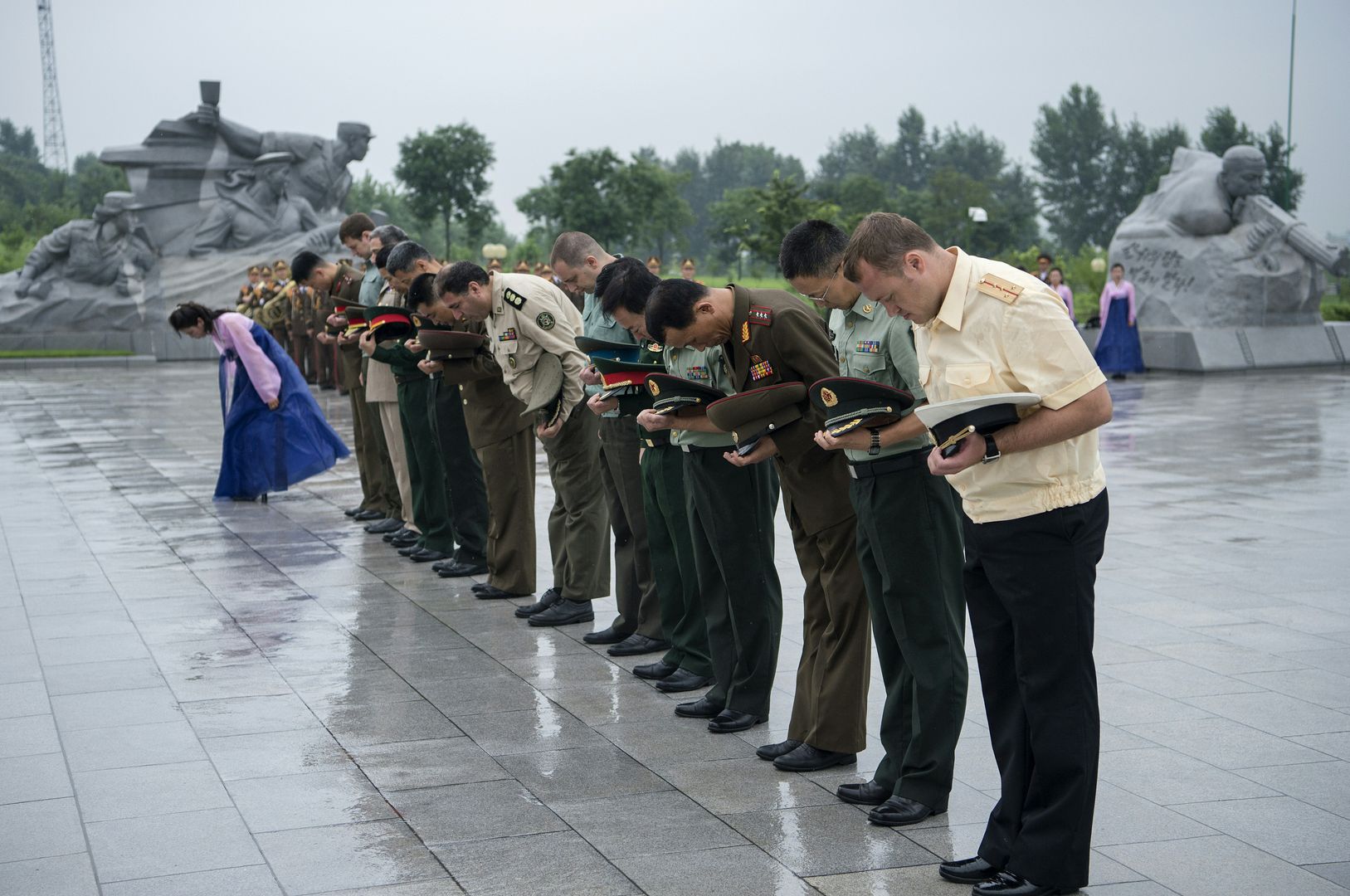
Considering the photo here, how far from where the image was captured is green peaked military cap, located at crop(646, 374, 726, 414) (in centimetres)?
521

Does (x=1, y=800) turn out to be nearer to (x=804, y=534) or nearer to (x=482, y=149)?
(x=804, y=534)

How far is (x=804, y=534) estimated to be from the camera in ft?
16.2

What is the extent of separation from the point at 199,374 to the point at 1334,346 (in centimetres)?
2073

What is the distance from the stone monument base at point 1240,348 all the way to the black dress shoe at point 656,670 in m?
18.4

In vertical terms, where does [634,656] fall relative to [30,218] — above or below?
below

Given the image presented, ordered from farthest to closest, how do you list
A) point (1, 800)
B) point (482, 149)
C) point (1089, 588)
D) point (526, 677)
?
point (482, 149) → point (526, 677) → point (1, 800) → point (1089, 588)

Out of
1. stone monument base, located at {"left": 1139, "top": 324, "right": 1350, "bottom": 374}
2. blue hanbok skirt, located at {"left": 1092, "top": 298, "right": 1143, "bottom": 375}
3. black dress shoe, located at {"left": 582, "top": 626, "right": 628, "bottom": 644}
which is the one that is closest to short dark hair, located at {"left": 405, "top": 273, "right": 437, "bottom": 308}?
black dress shoe, located at {"left": 582, "top": 626, "right": 628, "bottom": 644}

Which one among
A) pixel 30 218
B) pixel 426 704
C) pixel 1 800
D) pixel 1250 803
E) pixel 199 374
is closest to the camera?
pixel 1250 803

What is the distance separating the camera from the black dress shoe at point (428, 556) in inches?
357

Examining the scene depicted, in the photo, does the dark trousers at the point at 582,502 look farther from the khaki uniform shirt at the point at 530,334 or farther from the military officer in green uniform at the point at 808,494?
the military officer in green uniform at the point at 808,494

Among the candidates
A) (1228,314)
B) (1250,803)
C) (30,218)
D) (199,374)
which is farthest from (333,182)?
(1250,803)

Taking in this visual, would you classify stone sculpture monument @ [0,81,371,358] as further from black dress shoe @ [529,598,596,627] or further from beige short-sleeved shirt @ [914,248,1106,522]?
beige short-sleeved shirt @ [914,248,1106,522]

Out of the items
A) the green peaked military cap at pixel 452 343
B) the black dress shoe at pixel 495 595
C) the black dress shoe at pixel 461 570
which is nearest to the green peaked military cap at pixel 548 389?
the green peaked military cap at pixel 452 343

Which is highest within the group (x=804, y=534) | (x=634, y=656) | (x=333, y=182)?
(x=333, y=182)
